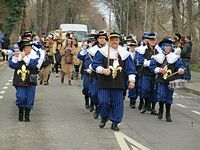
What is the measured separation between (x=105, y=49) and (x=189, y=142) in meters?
2.27

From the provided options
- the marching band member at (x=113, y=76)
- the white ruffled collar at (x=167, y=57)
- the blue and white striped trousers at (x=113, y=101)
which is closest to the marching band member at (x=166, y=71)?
the white ruffled collar at (x=167, y=57)

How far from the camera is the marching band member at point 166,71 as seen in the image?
12.3 m

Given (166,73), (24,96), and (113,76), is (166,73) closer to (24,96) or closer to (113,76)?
(113,76)

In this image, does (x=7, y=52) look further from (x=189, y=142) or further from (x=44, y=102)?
(x=189, y=142)

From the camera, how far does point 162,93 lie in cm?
1228

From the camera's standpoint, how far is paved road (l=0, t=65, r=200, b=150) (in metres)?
9.27

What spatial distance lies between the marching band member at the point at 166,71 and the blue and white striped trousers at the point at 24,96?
2761mm

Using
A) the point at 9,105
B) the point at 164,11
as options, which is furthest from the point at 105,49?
the point at 164,11

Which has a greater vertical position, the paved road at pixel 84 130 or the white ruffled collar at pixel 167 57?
the white ruffled collar at pixel 167 57

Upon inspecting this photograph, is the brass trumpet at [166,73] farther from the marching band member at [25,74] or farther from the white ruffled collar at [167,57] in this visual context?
the marching band member at [25,74]

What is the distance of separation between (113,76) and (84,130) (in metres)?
1.15

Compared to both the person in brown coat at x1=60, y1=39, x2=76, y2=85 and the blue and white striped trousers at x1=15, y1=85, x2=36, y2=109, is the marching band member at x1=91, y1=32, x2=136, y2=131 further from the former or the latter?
the person in brown coat at x1=60, y1=39, x2=76, y2=85

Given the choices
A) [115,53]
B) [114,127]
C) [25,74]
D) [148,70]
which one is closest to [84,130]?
[114,127]

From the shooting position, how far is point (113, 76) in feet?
34.1
